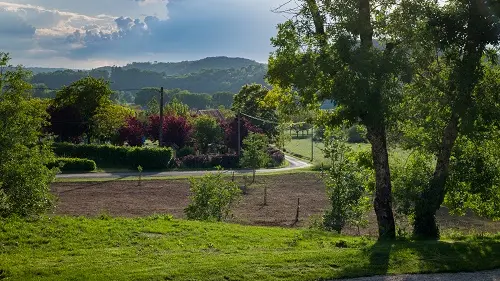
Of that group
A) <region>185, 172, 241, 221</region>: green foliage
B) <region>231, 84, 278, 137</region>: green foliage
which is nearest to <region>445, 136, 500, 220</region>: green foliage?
<region>185, 172, 241, 221</region>: green foliage

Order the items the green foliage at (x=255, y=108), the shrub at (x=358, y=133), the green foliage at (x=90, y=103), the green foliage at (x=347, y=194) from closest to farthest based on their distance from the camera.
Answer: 1. the shrub at (x=358, y=133)
2. the green foliage at (x=347, y=194)
3. the green foliage at (x=90, y=103)
4. the green foliage at (x=255, y=108)

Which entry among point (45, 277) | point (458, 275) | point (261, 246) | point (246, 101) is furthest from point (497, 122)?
point (246, 101)

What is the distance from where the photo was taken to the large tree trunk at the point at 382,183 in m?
15.3

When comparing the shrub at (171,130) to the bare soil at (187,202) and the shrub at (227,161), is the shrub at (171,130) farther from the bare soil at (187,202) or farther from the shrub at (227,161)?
the bare soil at (187,202)

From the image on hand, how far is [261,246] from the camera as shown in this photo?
47.6ft

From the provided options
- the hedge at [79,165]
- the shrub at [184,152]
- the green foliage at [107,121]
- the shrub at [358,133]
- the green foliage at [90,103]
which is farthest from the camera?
the shrub at [184,152]

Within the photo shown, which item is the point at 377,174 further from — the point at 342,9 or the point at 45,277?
the point at 45,277

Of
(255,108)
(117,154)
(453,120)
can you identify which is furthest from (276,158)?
(453,120)

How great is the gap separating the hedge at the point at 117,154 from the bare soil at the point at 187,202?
9049mm

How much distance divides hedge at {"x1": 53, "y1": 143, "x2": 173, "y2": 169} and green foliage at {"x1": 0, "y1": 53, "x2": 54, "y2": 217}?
104ft

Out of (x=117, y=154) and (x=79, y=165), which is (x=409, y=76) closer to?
(x=79, y=165)

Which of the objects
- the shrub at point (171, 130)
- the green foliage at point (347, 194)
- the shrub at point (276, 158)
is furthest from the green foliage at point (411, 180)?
the shrub at point (171, 130)

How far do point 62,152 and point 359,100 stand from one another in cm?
4284

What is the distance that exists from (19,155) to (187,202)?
15985mm
